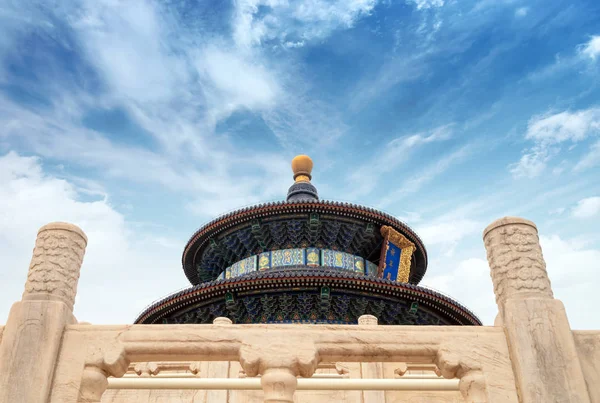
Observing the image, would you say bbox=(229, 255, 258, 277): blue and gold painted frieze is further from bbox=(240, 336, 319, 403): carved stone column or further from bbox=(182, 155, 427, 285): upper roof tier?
bbox=(240, 336, 319, 403): carved stone column

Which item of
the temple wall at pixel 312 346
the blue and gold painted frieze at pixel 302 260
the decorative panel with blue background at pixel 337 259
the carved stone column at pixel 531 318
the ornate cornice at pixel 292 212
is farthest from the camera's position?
the decorative panel with blue background at pixel 337 259

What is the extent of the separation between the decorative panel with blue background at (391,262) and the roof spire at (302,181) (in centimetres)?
416

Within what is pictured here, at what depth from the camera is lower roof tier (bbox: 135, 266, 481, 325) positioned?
16.2 meters

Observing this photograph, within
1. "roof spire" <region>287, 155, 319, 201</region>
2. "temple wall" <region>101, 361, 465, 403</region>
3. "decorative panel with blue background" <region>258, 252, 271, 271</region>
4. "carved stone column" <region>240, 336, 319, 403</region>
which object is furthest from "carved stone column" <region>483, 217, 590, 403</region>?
"roof spire" <region>287, 155, 319, 201</region>

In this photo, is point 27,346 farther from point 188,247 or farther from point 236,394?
point 188,247

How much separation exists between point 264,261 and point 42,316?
1379 centimetres

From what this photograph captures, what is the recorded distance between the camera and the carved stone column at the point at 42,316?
222 inches

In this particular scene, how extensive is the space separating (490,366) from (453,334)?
0.46 m

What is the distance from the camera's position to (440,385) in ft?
20.3

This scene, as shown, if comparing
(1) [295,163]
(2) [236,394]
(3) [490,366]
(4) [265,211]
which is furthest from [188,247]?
(3) [490,366]

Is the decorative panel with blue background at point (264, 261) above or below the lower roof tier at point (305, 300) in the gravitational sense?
above

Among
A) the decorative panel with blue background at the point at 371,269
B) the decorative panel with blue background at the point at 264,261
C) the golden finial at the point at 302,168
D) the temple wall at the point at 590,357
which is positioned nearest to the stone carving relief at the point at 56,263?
the temple wall at the point at 590,357

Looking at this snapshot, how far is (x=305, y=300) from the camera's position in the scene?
16.7 m

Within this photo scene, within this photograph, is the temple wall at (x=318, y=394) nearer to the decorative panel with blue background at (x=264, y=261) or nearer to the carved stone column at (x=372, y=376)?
the carved stone column at (x=372, y=376)
